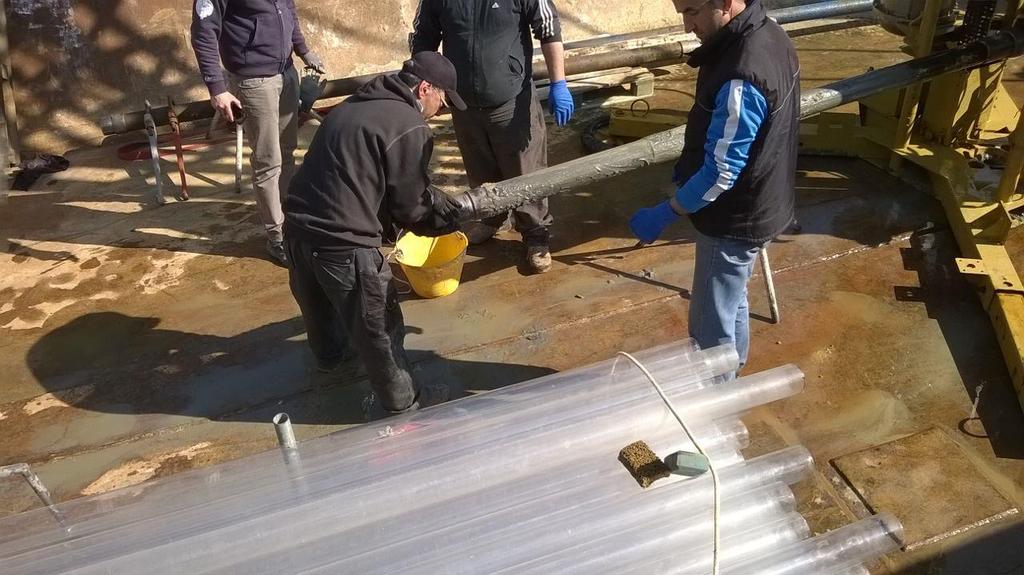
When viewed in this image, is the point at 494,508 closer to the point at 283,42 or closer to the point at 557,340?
the point at 557,340

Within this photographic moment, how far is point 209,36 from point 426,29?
1.22 metres

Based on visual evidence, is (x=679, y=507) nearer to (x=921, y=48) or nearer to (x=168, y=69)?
(x=921, y=48)

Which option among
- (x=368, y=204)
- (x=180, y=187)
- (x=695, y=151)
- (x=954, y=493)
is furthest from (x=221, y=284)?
(x=954, y=493)

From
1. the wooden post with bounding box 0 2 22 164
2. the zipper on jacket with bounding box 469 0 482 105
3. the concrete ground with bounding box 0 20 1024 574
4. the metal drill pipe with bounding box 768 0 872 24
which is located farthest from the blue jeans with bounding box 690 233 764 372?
the wooden post with bounding box 0 2 22 164

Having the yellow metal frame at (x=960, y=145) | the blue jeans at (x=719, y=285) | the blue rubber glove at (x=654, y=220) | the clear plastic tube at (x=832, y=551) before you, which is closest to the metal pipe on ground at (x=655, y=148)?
the yellow metal frame at (x=960, y=145)

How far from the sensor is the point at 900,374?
3.60 meters

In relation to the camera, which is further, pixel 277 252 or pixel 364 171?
pixel 277 252

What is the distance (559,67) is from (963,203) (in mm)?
2533

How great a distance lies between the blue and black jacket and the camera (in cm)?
244


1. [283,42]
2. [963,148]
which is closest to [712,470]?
[283,42]

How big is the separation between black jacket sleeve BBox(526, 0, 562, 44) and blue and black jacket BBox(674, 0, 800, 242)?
5.47 feet

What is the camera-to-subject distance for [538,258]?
4531 mm

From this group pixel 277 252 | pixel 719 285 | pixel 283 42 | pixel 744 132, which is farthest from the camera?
pixel 277 252

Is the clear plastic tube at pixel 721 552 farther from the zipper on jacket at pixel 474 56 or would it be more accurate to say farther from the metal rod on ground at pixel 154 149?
the metal rod on ground at pixel 154 149
